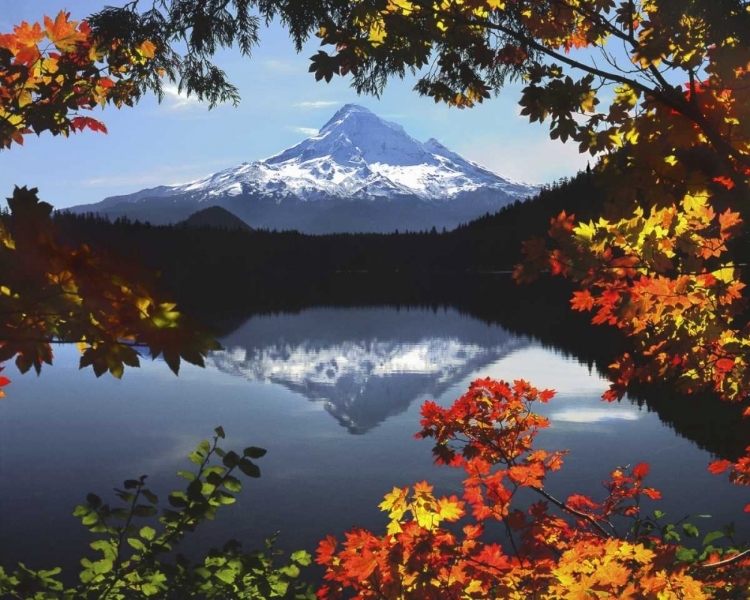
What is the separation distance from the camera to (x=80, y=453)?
44.5ft

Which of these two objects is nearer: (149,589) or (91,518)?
(91,518)

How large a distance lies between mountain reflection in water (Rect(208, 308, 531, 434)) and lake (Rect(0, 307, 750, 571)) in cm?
16

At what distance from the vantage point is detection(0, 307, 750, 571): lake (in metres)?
9.62

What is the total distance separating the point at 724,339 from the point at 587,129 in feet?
6.19

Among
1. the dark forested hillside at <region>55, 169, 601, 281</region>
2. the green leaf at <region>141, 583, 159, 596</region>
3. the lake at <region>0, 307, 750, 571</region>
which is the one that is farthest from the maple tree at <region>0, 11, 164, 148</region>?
the dark forested hillside at <region>55, 169, 601, 281</region>

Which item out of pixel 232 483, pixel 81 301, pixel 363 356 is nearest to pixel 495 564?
pixel 232 483

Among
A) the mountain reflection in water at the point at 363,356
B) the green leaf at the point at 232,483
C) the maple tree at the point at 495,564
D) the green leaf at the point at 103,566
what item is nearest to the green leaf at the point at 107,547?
the green leaf at the point at 103,566

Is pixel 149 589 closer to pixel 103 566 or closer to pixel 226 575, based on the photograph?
pixel 103 566

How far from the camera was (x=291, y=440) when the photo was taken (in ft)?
48.9

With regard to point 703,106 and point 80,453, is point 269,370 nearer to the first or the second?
point 80,453

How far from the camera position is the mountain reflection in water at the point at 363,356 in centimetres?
2069

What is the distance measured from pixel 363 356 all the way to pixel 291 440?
18085 millimetres

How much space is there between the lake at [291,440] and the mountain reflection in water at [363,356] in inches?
6.3

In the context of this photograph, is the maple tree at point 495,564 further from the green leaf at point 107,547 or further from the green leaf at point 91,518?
the green leaf at point 91,518
